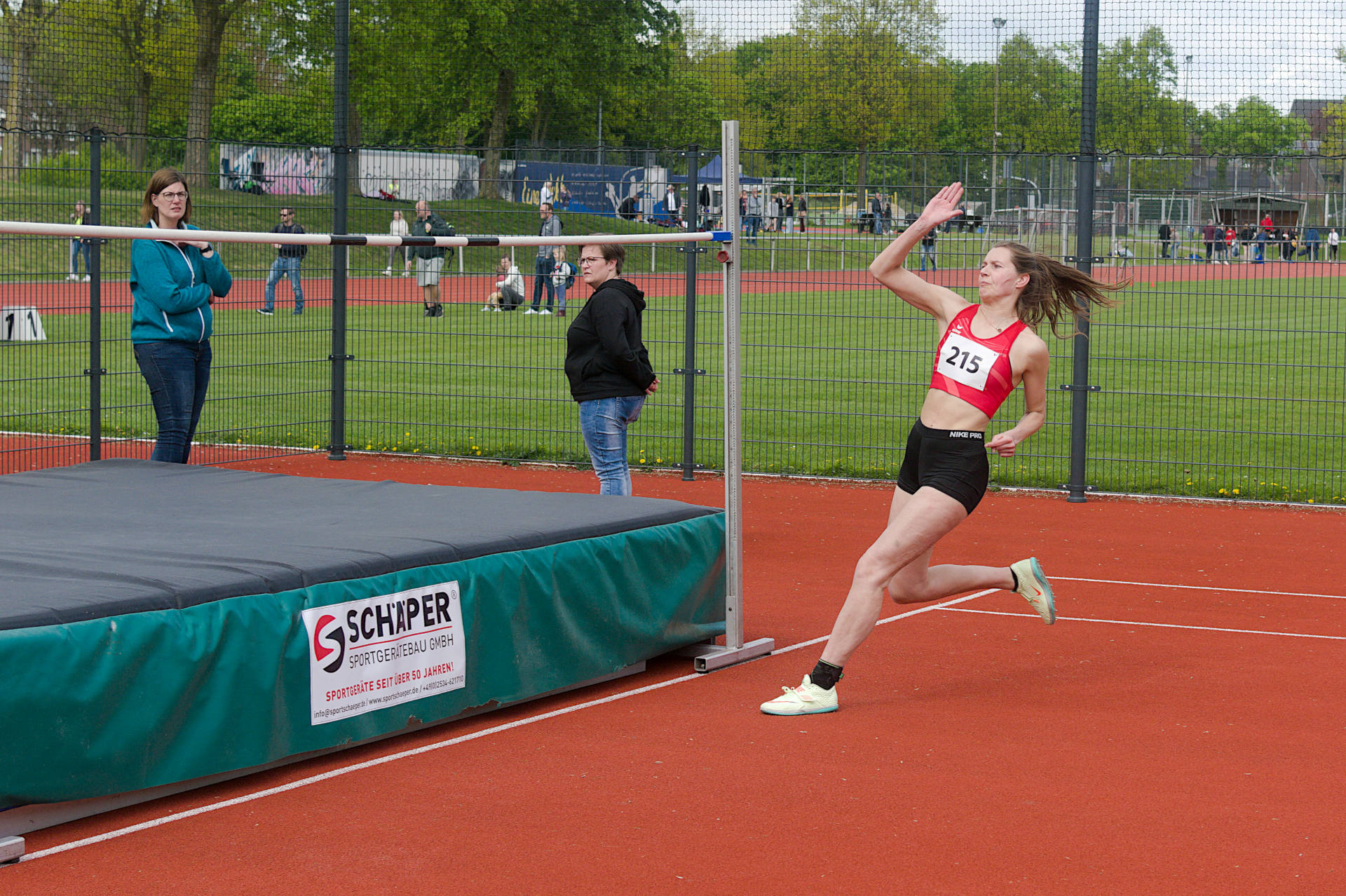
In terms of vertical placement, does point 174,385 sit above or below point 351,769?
above

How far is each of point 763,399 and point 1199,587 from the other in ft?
24.6

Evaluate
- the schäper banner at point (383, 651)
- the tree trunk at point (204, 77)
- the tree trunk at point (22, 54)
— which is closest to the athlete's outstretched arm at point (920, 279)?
the schäper banner at point (383, 651)

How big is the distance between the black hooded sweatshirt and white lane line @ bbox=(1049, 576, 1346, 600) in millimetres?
2686

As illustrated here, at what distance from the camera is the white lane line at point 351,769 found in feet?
14.2

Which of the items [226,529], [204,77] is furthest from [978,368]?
[204,77]

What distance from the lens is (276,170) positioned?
41.3 feet

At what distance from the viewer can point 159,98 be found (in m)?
19.7

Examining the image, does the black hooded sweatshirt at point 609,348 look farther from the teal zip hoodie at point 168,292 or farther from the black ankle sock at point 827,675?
the black ankle sock at point 827,675

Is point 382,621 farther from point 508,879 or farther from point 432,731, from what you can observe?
point 508,879

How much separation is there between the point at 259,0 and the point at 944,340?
28.7m

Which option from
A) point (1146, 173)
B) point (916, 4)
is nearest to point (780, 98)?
point (916, 4)

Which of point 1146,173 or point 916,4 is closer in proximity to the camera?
point 1146,173

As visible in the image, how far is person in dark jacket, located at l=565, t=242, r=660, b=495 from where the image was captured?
7.73 m

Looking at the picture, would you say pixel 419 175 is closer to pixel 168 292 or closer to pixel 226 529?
pixel 168 292
